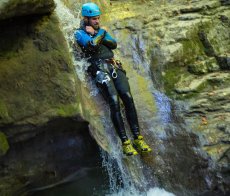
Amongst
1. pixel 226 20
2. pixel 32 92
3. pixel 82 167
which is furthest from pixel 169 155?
pixel 226 20

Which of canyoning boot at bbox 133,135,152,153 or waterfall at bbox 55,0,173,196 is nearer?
canyoning boot at bbox 133,135,152,153

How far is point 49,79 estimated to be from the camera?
5938 millimetres

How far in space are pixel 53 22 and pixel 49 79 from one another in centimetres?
94

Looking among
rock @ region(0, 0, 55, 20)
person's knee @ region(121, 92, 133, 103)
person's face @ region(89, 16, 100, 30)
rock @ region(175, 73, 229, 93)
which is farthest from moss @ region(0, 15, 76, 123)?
rock @ region(175, 73, 229, 93)

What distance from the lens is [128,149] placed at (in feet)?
19.8

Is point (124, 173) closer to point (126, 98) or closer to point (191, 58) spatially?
point (126, 98)

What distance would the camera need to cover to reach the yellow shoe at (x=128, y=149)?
601 centimetres

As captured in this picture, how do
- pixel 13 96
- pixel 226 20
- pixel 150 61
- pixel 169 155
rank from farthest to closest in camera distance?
pixel 226 20, pixel 150 61, pixel 169 155, pixel 13 96

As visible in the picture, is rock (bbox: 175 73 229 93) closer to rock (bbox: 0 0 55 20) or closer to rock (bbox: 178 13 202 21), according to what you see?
rock (bbox: 178 13 202 21)

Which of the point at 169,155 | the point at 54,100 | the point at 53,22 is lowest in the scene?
the point at 169,155

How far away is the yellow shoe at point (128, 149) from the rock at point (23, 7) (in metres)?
2.45

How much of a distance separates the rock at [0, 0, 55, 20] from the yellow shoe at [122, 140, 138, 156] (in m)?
2.45

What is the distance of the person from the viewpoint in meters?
6.24

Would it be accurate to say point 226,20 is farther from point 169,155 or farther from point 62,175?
point 62,175
